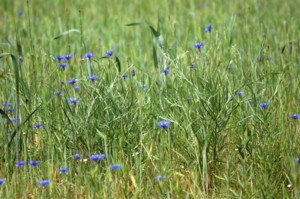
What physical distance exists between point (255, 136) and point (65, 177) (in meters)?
Answer: 1.07

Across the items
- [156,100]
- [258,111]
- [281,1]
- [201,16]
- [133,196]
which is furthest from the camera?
[281,1]

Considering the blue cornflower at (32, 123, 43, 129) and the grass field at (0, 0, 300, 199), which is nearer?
the grass field at (0, 0, 300, 199)

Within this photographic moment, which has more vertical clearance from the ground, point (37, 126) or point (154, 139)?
point (37, 126)

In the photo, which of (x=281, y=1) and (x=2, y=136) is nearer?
(x=2, y=136)

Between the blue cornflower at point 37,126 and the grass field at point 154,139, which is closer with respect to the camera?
the grass field at point 154,139

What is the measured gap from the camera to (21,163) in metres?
2.84

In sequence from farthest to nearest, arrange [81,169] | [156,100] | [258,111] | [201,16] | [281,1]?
[281,1], [201,16], [156,100], [258,111], [81,169]

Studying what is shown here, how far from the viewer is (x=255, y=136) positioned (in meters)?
3.13

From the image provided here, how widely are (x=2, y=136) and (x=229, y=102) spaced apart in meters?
1.27

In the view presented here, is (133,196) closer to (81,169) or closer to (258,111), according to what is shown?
(81,169)

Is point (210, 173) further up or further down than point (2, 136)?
further down

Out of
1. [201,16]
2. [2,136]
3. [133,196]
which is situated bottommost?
[133,196]

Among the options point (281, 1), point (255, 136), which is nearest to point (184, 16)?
point (281, 1)

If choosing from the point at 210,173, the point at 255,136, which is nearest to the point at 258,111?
the point at 255,136
